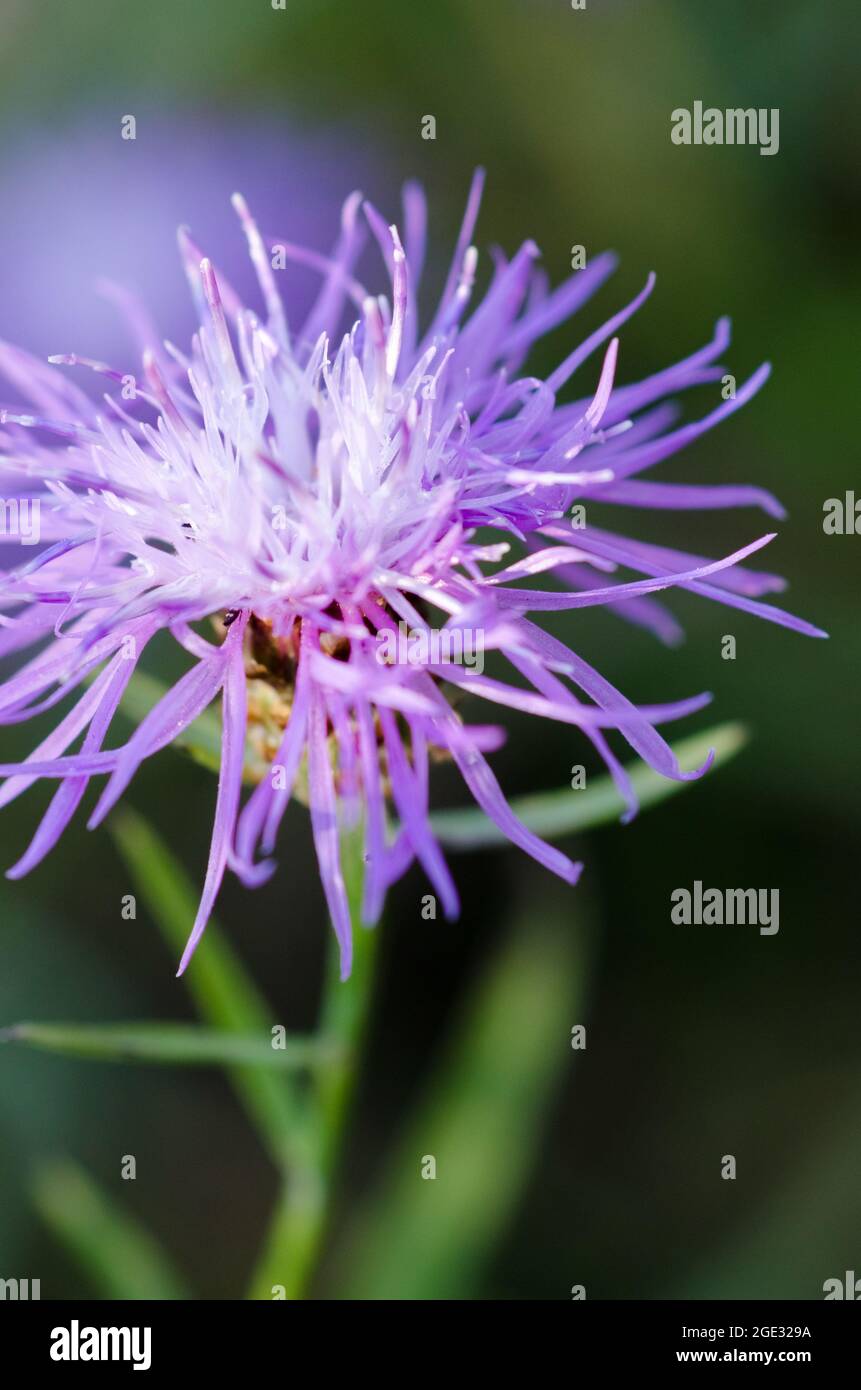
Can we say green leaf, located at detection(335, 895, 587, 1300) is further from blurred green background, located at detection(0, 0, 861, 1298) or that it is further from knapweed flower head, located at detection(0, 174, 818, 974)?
knapweed flower head, located at detection(0, 174, 818, 974)

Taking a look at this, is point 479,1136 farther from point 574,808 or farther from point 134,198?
point 134,198

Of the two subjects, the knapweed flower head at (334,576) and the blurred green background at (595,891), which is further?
the blurred green background at (595,891)

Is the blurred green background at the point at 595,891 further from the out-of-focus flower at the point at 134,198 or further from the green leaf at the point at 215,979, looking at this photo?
the green leaf at the point at 215,979

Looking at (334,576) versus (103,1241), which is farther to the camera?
(103,1241)

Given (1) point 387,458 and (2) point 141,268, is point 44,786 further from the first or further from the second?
(1) point 387,458

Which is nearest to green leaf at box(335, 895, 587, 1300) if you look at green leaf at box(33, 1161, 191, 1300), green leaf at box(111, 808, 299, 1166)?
green leaf at box(33, 1161, 191, 1300)

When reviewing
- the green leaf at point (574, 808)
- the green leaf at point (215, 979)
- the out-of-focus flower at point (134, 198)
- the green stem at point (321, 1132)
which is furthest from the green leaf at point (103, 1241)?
the out-of-focus flower at point (134, 198)

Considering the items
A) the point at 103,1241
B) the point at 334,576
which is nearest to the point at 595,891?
the point at 103,1241
